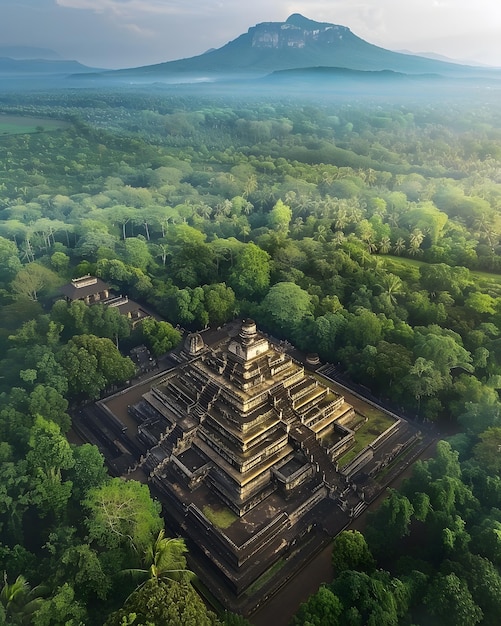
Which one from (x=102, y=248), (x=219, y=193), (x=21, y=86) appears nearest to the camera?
(x=102, y=248)

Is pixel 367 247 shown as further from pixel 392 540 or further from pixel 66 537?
pixel 66 537

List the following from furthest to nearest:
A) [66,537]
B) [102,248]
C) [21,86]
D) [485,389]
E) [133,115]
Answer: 1. [21,86]
2. [133,115]
3. [102,248]
4. [485,389]
5. [66,537]

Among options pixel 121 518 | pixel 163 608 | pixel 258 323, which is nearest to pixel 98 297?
pixel 258 323

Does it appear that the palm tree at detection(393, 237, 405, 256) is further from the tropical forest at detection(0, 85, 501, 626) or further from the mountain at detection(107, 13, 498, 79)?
the mountain at detection(107, 13, 498, 79)

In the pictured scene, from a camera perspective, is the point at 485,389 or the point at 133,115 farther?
the point at 133,115

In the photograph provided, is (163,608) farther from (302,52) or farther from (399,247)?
(302,52)

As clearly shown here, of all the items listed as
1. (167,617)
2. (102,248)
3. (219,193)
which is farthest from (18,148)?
(167,617)

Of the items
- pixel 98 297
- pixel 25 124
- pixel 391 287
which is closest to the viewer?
pixel 391 287
